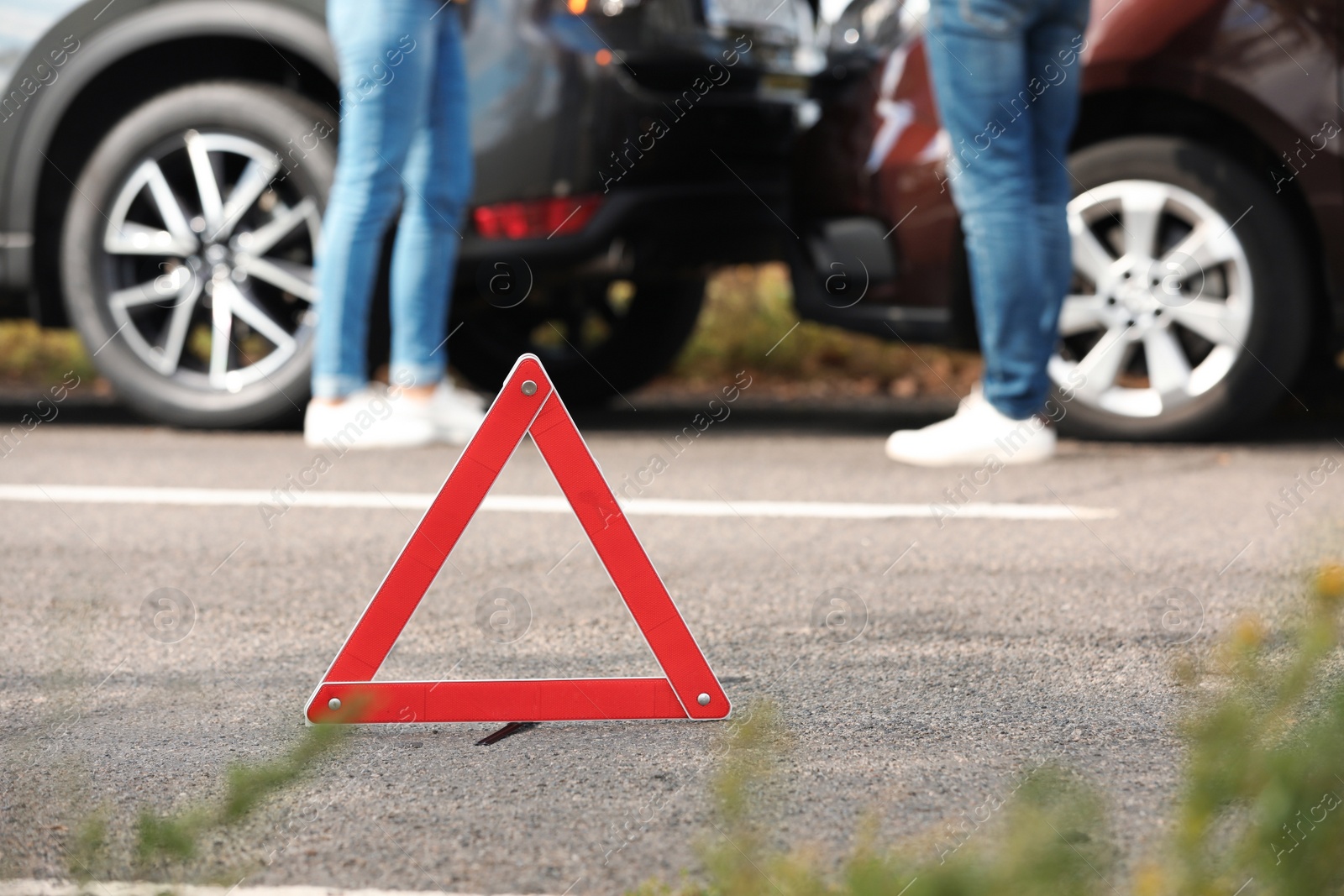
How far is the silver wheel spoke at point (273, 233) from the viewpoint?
→ 200 inches

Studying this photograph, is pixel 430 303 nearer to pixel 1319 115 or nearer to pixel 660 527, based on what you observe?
pixel 660 527

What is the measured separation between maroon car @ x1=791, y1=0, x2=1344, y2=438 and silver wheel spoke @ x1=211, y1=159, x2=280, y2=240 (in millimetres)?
1713

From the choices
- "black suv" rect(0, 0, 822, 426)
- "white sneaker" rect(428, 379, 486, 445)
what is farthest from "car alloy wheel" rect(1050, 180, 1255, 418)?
"white sneaker" rect(428, 379, 486, 445)

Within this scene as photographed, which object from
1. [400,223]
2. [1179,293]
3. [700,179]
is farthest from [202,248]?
[1179,293]

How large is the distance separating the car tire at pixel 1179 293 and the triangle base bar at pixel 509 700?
284 centimetres

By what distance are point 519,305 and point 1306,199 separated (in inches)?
113

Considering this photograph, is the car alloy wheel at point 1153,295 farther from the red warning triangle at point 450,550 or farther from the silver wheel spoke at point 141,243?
the silver wheel spoke at point 141,243

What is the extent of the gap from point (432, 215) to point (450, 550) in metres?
2.72

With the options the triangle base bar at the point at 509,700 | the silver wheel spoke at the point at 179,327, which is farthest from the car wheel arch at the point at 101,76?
the triangle base bar at the point at 509,700

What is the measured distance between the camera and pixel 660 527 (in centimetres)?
389

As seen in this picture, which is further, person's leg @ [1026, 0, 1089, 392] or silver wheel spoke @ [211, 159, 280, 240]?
silver wheel spoke @ [211, 159, 280, 240]

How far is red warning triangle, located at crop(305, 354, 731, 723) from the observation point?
2279 mm

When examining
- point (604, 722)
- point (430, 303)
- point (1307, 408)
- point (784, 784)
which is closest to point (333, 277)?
point (430, 303)

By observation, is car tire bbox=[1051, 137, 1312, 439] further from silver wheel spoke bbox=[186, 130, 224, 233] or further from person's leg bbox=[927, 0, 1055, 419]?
silver wheel spoke bbox=[186, 130, 224, 233]
